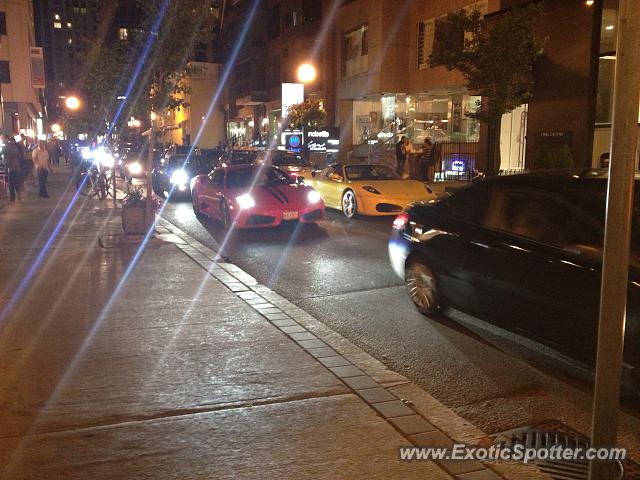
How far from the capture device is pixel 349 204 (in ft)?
48.8

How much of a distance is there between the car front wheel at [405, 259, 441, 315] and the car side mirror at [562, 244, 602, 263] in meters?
2.03

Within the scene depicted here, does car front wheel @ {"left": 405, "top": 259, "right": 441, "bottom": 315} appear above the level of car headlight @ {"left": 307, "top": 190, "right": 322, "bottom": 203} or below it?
below

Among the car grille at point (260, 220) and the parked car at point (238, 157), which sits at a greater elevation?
the parked car at point (238, 157)

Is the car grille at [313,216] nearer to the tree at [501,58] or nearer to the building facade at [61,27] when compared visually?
the tree at [501,58]

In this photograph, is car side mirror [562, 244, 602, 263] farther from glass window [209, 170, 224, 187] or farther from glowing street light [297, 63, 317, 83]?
glowing street light [297, 63, 317, 83]

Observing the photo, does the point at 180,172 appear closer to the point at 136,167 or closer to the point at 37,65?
the point at 136,167

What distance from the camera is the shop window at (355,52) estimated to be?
29438mm

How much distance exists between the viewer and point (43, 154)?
19.5m

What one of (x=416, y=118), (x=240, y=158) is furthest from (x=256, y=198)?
(x=416, y=118)

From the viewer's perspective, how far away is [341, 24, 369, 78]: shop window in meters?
29.4

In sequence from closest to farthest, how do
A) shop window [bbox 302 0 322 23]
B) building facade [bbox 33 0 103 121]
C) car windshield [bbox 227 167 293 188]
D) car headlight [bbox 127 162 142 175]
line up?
car windshield [bbox 227 167 293 188], car headlight [bbox 127 162 142 175], shop window [bbox 302 0 322 23], building facade [bbox 33 0 103 121]

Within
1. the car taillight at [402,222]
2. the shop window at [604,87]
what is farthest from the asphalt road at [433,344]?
the shop window at [604,87]

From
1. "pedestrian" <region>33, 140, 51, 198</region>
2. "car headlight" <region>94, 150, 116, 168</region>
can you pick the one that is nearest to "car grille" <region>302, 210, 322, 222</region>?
"car headlight" <region>94, 150, 116, 168</region>

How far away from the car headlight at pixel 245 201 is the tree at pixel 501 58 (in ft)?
27.7
